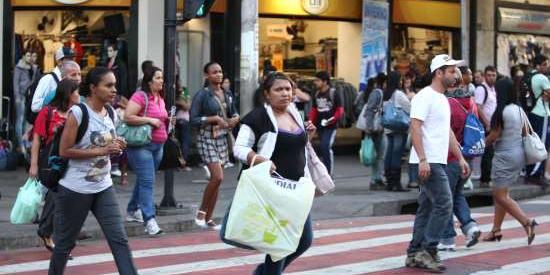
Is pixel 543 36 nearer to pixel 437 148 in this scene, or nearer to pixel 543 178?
pixel 543 178

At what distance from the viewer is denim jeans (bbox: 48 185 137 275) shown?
7.62 metres

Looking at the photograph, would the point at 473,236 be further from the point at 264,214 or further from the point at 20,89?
the point at 20,89

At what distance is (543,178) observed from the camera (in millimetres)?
17375

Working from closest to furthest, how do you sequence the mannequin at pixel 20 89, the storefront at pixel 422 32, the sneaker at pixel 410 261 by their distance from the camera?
1. the sneaker at pixel 410 261
2. the mannequin at pixel 20 89
3. the storefront at pixel 422 32

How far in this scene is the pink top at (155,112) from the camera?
1124cm

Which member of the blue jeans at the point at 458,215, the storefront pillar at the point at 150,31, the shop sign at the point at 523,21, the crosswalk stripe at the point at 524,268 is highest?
the shop sign at the point at 523,21

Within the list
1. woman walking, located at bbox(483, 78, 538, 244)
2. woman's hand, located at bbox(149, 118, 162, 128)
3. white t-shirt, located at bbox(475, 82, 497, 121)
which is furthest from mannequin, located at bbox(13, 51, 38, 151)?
woman walking, located at bbox(483, 78, 538, 244)

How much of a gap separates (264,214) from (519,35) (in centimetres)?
1977

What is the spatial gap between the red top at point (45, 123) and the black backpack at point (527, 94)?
955 centimetres

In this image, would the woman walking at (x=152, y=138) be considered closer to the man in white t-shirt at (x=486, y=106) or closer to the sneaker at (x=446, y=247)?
the sneaker at (x=446, y=247)

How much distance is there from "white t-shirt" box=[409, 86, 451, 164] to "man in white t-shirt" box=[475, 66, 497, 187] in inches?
303

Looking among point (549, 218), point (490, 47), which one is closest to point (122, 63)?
point (549, 218)

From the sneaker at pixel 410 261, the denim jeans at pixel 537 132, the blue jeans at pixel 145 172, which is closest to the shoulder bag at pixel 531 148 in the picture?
the sneaker at pixel 410 261

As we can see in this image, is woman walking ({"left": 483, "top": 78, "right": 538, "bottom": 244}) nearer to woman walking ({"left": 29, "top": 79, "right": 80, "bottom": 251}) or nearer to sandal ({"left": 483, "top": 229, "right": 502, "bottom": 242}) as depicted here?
sandal ({"left": 483, "top": 229, "right": 502, "bottom": 242})
